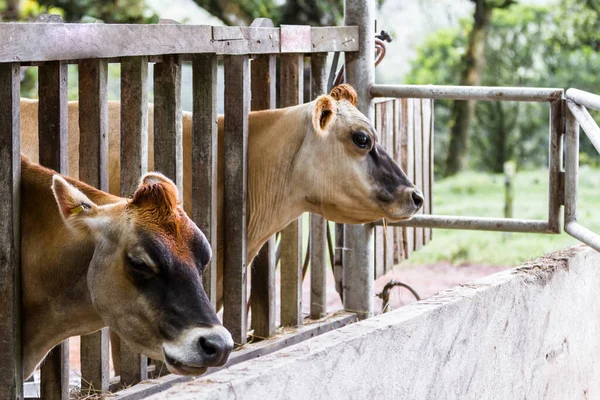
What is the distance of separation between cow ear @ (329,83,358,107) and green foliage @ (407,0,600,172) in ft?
56.3

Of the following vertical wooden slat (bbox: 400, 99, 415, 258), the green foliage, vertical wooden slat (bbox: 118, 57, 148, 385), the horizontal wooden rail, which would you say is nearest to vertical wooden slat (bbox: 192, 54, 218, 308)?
the horizontal wooden rail

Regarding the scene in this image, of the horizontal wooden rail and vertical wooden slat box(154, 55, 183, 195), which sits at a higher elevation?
the horizontal wooden rail

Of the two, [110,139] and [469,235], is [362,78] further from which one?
[469,235]

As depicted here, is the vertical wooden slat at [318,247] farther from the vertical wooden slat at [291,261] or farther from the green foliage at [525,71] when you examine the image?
the green foliage at [525,71]

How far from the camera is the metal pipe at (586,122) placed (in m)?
4.79

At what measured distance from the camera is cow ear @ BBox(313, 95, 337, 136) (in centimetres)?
512

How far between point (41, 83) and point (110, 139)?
1.27 m

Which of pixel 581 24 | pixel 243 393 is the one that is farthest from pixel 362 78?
pixel 581 24

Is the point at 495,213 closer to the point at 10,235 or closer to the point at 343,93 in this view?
the point at 343,93

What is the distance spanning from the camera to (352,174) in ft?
17.4

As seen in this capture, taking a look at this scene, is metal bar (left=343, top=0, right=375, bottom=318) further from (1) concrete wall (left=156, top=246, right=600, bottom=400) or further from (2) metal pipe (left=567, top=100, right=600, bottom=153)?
(1) concrete wall (left=156, top=246, right=600, bottom=400)

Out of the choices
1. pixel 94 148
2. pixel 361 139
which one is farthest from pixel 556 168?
pixel 94 148

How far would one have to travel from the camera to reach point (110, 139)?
17.4 feet

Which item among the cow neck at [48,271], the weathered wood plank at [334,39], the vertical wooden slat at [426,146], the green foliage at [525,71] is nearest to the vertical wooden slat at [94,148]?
the cow neck at [48,271]
